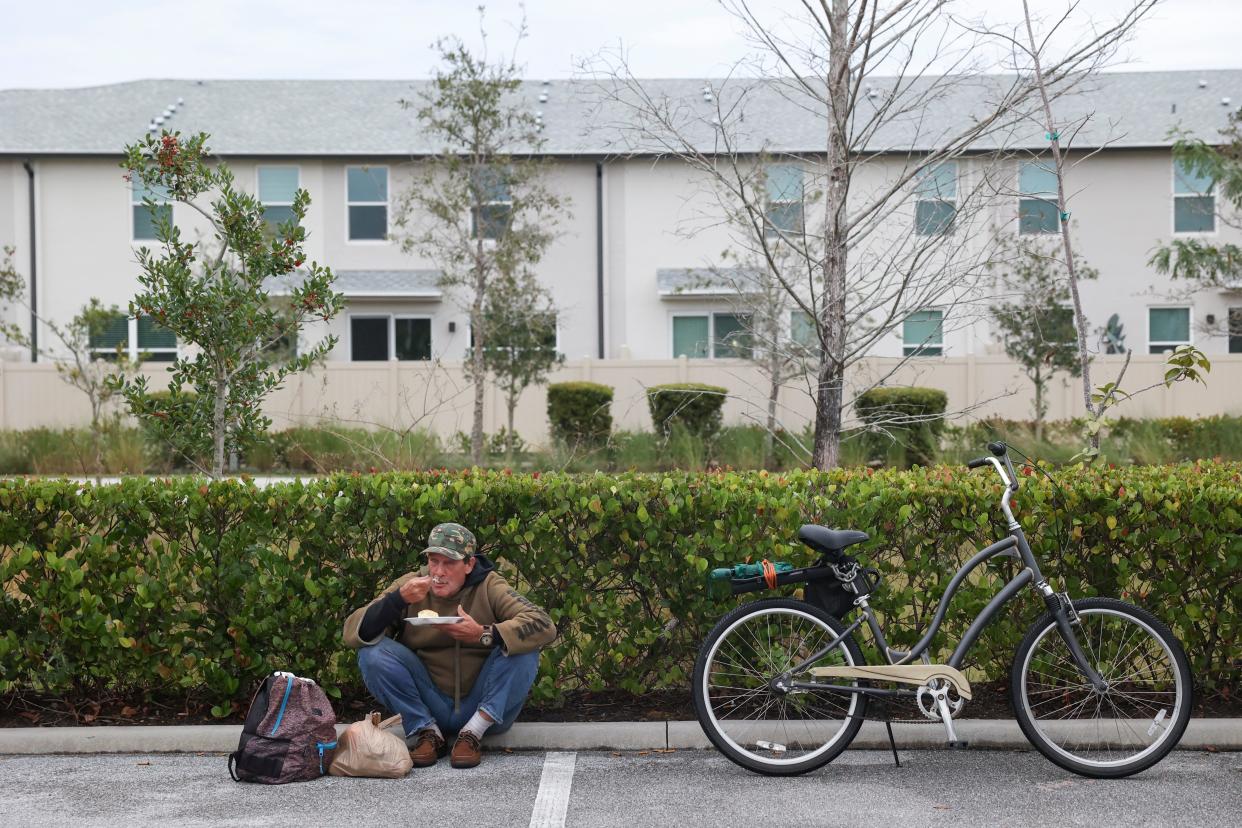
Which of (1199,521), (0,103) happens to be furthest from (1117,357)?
(0,103)

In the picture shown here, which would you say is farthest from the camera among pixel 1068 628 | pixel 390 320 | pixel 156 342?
pixel 156 342

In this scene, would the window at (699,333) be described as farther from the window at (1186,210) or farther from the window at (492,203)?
the window at (1186,210)

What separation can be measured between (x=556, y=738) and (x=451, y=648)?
65 centimetres

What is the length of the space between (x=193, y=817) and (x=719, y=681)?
7.46 feet

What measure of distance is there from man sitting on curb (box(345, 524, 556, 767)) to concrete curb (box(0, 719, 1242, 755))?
269mm

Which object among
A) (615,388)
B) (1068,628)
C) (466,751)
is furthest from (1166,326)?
(466,751)

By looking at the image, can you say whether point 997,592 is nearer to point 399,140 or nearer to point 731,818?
point 731,818

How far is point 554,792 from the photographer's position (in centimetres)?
523

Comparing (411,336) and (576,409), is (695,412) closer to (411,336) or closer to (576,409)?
(576,409)

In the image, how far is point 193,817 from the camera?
4906 mm

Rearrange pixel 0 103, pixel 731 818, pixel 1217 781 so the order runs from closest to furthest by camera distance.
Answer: pixel 731 818, pixel 1217 781, pixel 0 103

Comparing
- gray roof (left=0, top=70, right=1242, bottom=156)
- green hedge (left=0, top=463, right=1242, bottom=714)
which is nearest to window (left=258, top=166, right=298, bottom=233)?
gray roof (left=0, top=70, right=1242, bottom=156)

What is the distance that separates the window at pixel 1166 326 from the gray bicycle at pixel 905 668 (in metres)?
23.2

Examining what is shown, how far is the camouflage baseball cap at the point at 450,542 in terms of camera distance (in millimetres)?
5551
